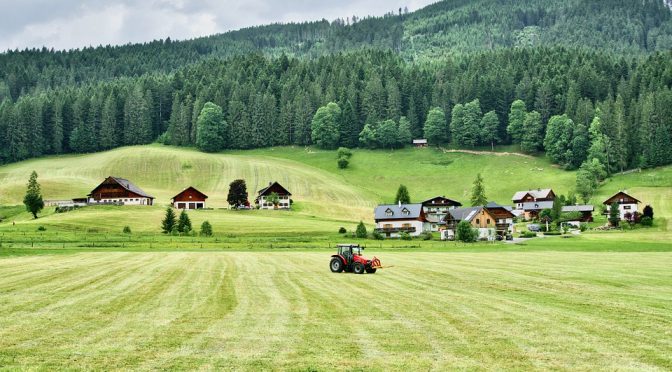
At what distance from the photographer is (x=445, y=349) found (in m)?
19.2

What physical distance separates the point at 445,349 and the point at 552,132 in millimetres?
162236

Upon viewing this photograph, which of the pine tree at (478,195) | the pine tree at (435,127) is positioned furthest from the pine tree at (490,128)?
the pine tree at (478,195)

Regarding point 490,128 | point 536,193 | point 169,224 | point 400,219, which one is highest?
point 490,128

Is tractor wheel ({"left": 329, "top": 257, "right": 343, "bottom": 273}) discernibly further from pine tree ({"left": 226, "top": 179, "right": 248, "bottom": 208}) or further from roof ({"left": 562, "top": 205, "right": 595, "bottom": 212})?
roof ({"left": 562, "top": 205, "right": 595, "bottom": 212})

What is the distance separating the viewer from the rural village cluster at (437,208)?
118 m

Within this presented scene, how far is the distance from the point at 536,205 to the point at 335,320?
12520 centimetres

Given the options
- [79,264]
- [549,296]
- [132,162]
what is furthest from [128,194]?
[549,296]

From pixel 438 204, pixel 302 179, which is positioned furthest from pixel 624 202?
pixel 302 179

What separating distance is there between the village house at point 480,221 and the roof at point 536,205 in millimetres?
14406

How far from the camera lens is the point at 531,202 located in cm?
14362

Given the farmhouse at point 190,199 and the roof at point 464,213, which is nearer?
the roof at point 464,213

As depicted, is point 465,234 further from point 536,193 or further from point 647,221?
point 536,193

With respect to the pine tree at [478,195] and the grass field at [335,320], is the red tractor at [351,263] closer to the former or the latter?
the grass field at [335,320]

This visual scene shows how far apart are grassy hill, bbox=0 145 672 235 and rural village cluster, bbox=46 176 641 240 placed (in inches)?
188
